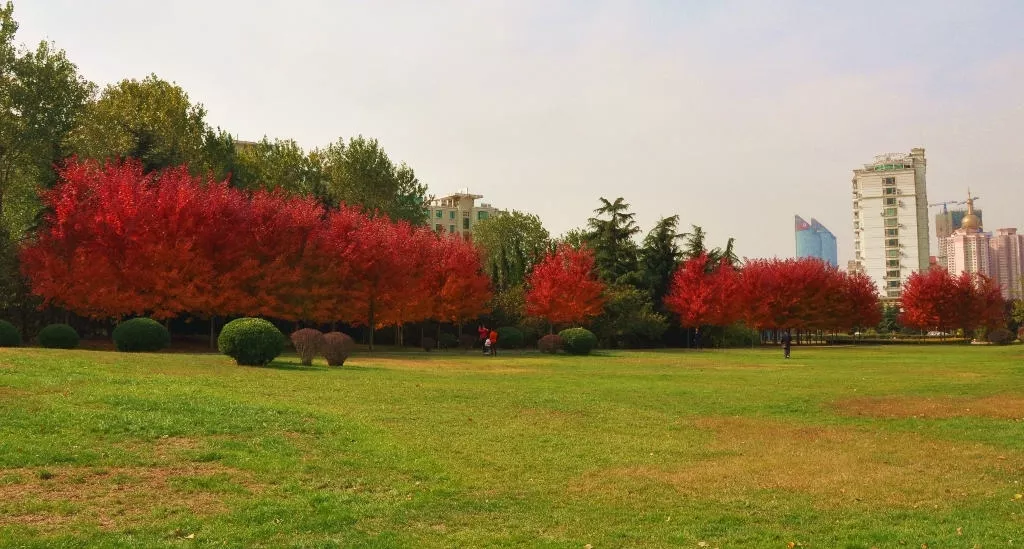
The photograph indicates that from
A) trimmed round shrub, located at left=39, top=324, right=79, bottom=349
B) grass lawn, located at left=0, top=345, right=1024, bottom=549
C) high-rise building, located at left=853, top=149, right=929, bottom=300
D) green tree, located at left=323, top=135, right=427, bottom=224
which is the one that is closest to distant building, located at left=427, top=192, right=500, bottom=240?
green tree, located at left=323, top=135, right=427, bottom=224

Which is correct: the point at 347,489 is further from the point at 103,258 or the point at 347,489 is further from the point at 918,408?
the point at 103,258

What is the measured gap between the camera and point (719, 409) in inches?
699

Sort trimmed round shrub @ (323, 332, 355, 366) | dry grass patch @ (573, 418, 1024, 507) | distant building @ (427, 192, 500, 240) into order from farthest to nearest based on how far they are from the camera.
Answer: distant building @ (427, 192, 500, 240), trimmed round shrub @ (323, 332, 355, 366), dry grass patch @ (573, 418, 1024, 507)

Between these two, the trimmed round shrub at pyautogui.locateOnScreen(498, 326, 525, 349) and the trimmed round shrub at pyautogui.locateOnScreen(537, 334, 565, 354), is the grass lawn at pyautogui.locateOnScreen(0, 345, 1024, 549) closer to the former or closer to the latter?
the trimmed round shrub at pyautogui.locateOnScreen(537, 334, 565, 354)

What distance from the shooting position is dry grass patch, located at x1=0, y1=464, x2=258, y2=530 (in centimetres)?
762

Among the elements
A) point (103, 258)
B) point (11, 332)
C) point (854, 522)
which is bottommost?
point (854, 522)

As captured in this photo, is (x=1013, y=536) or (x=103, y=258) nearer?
(x=1013, y=536)

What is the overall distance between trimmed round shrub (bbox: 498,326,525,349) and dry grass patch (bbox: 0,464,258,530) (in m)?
43.2

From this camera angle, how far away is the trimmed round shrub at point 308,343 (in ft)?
85.1

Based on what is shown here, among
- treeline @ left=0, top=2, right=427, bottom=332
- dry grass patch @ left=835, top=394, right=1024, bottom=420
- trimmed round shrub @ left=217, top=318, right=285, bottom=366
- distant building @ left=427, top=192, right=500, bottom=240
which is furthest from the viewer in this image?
distant building @ left=427, top=192, right=500, bottom=240

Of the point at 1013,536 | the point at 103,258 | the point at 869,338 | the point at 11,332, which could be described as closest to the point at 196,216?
the point at 103,258

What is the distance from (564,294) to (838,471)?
44.2m

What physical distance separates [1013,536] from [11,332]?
103ft

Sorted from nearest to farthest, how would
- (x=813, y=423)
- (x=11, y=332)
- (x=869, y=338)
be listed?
(x=813, y=423)
(x=11, y=332)
(x=869, y=338)
